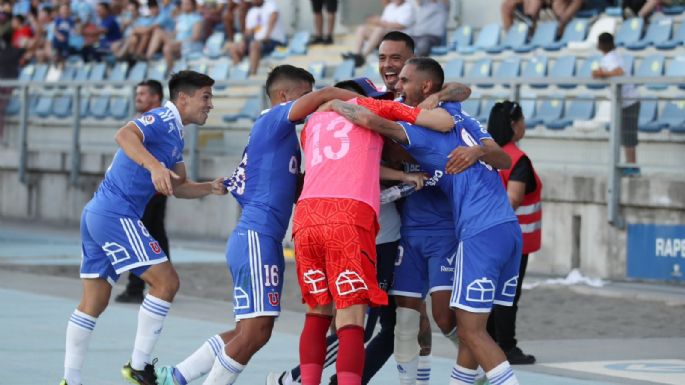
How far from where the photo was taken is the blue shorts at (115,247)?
895cm

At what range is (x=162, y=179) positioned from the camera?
8.30 m

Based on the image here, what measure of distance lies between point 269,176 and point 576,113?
32.7ft

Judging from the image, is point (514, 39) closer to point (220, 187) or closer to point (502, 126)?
point (502, 126)

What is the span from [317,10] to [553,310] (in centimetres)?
1321

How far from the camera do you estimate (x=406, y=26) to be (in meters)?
22.5

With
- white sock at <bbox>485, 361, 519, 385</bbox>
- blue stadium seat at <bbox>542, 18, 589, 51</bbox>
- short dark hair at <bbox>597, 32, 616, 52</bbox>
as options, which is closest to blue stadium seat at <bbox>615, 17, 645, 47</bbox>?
blue stadium seat at <bbox>542, 18, 589, 51</bbox>

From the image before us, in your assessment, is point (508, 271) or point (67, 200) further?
point (67, 200)

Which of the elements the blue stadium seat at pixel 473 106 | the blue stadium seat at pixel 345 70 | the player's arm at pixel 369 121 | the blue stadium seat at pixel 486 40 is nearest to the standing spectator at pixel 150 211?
the player's arm at pixel 369 121

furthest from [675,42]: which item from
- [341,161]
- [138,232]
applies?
[341,161]

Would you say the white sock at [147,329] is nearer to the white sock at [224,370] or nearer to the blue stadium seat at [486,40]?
the white sock at [224,370]

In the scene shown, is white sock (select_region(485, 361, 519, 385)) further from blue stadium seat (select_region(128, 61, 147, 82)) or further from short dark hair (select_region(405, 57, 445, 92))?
blue stadium seat (select_region(128, 61, 147, 82))

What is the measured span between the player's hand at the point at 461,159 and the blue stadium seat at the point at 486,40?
564 inches

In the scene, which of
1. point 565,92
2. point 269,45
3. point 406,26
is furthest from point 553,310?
point 269,45

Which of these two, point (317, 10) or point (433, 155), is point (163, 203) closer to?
point (433, 155)
